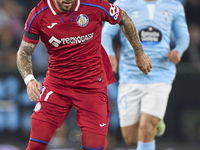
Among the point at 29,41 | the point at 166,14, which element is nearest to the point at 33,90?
the point at 29,41

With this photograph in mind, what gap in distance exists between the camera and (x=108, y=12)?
4.26 meters

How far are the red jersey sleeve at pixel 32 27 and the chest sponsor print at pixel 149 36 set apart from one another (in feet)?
6.20

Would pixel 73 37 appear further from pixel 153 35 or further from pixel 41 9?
pixel 153 35

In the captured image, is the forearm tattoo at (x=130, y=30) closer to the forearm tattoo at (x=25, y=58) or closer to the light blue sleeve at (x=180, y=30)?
the forearm tattoo at (x=25, y=58)

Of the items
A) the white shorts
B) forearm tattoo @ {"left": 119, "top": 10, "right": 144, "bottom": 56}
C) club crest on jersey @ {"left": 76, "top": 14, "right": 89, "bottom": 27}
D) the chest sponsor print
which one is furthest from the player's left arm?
club crest on jersey @ {"left": 76, "top": 14, "right": 89, "bottom": 27}

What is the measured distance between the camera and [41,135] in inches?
162

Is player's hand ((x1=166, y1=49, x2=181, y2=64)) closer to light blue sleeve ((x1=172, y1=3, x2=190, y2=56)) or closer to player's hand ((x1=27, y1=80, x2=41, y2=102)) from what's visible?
light blue sleeve ((x1=172, y1=3, x2=190, y2=56))

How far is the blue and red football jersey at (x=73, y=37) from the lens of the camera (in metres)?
4.10

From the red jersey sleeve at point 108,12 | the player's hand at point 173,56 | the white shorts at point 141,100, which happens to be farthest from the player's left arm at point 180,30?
the red jersey sleeve at point 108,12

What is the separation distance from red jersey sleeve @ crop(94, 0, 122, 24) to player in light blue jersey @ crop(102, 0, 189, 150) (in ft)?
4.39

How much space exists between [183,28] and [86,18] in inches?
82.4

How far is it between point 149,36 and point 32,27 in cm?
201

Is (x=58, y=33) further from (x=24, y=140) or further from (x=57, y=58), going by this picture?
(x=24, y=140)

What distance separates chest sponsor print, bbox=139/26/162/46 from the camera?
5.62 metres
